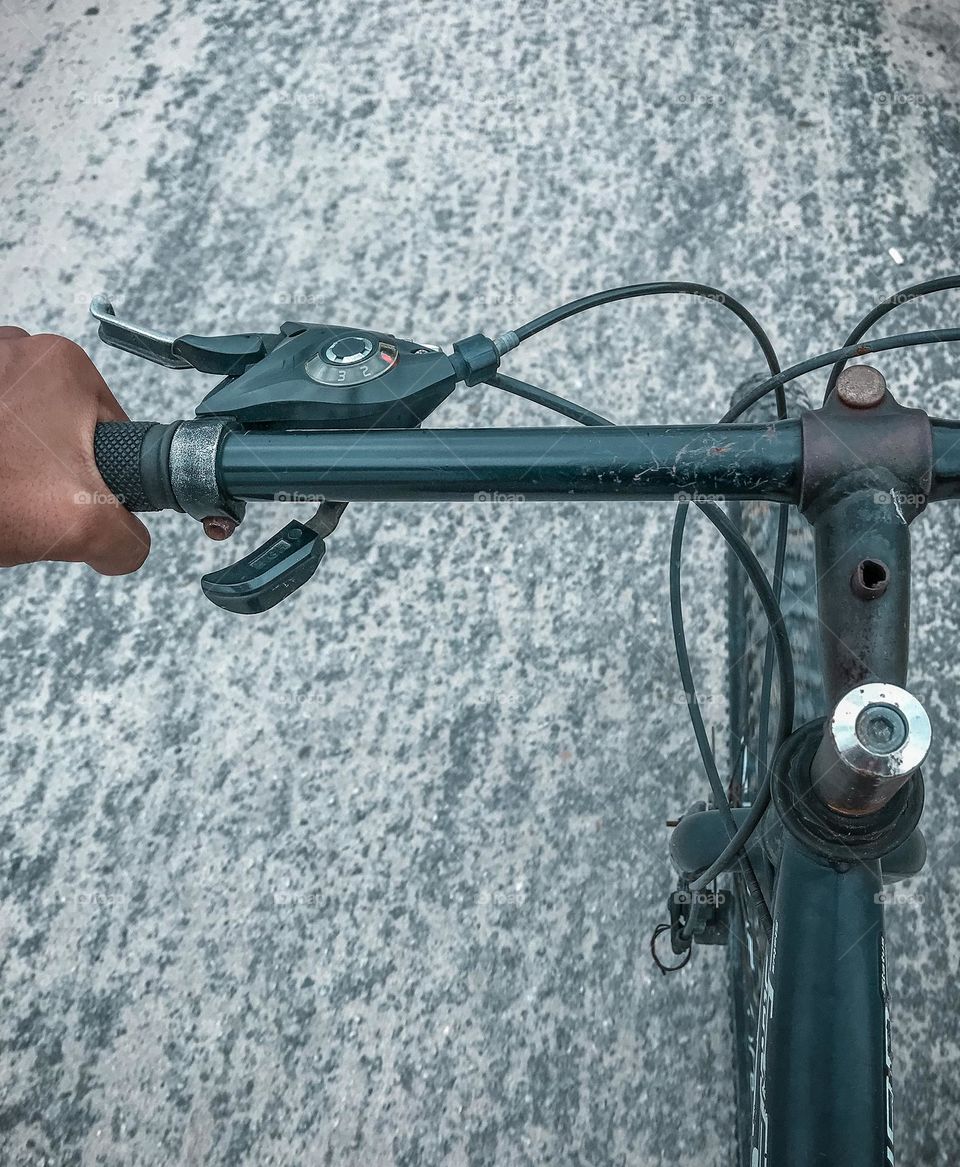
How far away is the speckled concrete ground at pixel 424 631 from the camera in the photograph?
1.07 m

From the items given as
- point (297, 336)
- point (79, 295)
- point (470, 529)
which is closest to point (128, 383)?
point (79, 295)

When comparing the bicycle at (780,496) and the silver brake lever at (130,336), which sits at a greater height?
the silver brake lever at (130,336)

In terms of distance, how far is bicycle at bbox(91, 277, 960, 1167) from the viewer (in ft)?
1.75

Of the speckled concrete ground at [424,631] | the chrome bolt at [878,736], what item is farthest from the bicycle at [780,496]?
the speckled concrete ground at [424,631]

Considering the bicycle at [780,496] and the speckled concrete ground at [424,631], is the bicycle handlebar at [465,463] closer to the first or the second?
the bicycle at [780,496]

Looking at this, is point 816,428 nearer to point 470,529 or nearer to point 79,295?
point 470,529

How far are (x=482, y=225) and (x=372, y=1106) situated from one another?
1233mm

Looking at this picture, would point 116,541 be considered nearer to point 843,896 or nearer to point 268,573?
point 268,573

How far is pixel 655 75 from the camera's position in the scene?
1567 millimetres

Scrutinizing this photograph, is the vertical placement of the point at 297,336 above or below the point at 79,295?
above

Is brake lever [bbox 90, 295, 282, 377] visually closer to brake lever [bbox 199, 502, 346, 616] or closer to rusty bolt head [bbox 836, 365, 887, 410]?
brake lever [bbox 199, 502, 346, 616]

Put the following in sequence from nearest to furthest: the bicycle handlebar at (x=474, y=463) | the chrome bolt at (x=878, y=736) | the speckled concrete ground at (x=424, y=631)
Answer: the chrome bolt at (x=878, y=736) < the bicycle handlebar at (x=474, y=463) < the speckled concrete ground at (x=424, y=631)

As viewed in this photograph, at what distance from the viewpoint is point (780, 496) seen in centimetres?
58

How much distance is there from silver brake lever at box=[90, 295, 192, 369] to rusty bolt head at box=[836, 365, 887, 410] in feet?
1.45
